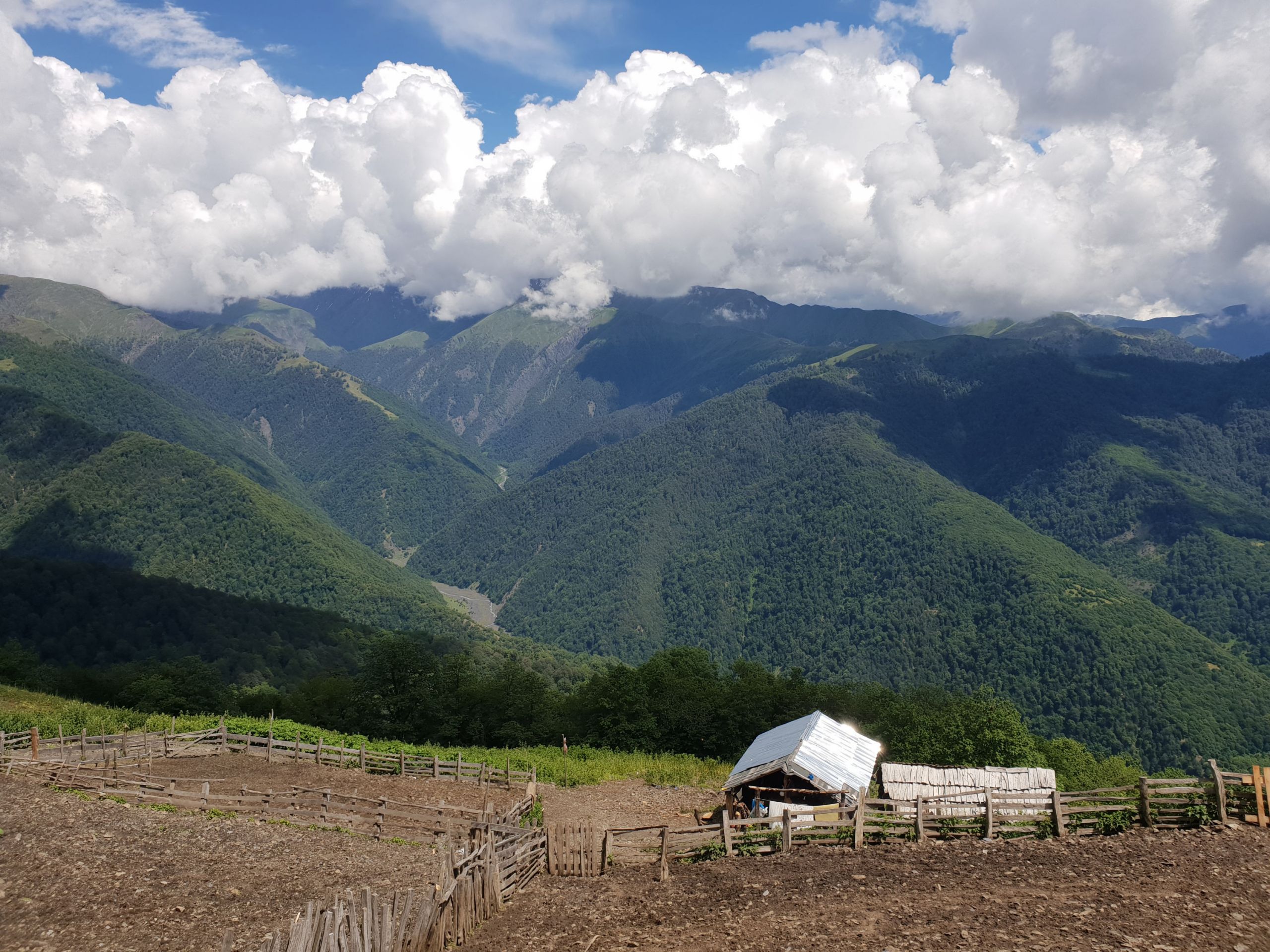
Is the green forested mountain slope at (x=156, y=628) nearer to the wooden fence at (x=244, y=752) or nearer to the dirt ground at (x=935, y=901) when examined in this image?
the wooden fence at (x=244, y=752)

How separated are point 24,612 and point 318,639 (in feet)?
150

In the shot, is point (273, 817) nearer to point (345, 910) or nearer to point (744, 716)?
point (345, 910)

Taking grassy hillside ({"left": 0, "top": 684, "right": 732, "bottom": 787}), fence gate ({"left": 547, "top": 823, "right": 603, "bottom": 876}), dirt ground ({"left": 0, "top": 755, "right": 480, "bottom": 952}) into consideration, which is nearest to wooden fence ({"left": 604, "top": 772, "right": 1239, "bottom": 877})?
fence gate ({"left": 547, "top": 823, "right": 603, "bottom": 876})

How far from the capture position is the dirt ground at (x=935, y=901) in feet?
66.4

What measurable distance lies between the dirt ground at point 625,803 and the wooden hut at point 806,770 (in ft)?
13.0

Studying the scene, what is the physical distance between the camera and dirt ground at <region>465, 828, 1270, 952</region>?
66.4ft

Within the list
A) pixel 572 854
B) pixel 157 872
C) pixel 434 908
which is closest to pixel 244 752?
pixel 157 872

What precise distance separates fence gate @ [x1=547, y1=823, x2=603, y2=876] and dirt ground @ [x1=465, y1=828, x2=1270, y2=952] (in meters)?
0.54

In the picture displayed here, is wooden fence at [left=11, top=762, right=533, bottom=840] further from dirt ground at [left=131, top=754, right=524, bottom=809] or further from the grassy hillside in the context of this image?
the grassy hillside

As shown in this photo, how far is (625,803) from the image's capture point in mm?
46469

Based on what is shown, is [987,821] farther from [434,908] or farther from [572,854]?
[434,908]

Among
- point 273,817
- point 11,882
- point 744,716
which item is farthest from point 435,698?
point 11,882

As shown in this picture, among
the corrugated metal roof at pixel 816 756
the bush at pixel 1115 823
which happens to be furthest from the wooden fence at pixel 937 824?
the corrugated metal roof at pixel 816 756

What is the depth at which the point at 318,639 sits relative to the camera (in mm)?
157875
